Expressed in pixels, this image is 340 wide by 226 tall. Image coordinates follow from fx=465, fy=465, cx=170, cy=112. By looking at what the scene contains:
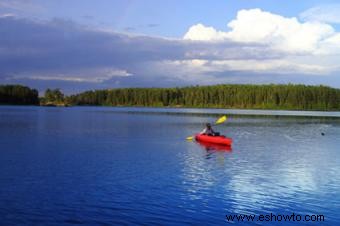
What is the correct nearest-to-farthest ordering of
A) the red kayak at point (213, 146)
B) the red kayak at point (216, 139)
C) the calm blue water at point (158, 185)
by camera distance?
1. the calm blue water at point (158, 185)
2. the red kayak at point (213, 146)
3. the red kayak at point (216, 139)

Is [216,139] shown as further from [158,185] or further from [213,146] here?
[158,185]

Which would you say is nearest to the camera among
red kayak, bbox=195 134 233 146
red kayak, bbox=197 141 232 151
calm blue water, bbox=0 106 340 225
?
calm blue water, bbox=0 106 340 225

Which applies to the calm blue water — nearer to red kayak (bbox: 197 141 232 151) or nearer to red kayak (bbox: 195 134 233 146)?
red kayak (bbox: 197 141 232 151)

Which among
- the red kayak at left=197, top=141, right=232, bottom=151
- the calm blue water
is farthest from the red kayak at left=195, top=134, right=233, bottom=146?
the calm blue water

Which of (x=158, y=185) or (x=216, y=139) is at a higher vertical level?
(x=216, y=139)

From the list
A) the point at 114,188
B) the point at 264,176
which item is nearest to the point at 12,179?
the point at 114,188

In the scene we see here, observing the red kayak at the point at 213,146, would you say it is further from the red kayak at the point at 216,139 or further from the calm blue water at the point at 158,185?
the calm blue water at the point at 158,185

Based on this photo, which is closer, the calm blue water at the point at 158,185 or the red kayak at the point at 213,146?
the calm blue water at the point at 158,185

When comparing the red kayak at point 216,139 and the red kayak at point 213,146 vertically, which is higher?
the red kayak at point 216,139

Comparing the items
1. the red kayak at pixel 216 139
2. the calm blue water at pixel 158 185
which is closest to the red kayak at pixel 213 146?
the red kayak at pixel 216 139

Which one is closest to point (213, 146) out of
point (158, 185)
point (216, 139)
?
point (216, 139)

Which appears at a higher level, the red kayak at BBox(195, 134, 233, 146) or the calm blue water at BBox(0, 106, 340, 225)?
the red kayak at BBox(195, 134, 233, 146)

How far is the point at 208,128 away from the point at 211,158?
38.4 feet

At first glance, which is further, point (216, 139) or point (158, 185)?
point (216, 139)
